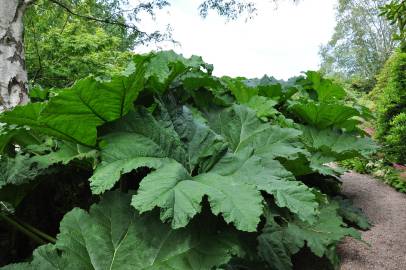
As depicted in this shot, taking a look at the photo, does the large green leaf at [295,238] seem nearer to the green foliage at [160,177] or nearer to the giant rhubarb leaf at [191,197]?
the green foliage at [160,177]

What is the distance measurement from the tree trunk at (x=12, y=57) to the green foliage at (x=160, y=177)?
2.63 feet

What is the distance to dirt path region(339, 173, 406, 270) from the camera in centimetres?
196

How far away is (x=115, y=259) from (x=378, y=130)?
6171 mm

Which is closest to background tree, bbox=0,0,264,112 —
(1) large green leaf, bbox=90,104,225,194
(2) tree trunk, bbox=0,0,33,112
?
(2) tree trunk, bbox=0,0,33,112

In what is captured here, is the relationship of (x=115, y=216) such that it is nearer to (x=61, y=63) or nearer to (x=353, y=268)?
(x=353, y=268)

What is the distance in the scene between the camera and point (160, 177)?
41.3 inches

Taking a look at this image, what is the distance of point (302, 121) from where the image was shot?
107 inches

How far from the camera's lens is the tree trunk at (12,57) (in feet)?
6.87

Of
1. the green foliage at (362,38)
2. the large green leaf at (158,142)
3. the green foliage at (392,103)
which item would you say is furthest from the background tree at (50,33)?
the green foliage at (362,38)

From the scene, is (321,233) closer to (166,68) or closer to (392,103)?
(166,68)

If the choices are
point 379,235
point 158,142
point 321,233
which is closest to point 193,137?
point 158,142

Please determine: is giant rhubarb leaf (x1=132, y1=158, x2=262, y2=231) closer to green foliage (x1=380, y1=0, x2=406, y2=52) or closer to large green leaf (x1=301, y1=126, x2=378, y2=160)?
large green leaf (x1=301, y1=126, x2=378, y2=160)

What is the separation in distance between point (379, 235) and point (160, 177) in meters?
2.01

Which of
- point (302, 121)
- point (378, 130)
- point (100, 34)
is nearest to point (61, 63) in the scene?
point (100, 34)
